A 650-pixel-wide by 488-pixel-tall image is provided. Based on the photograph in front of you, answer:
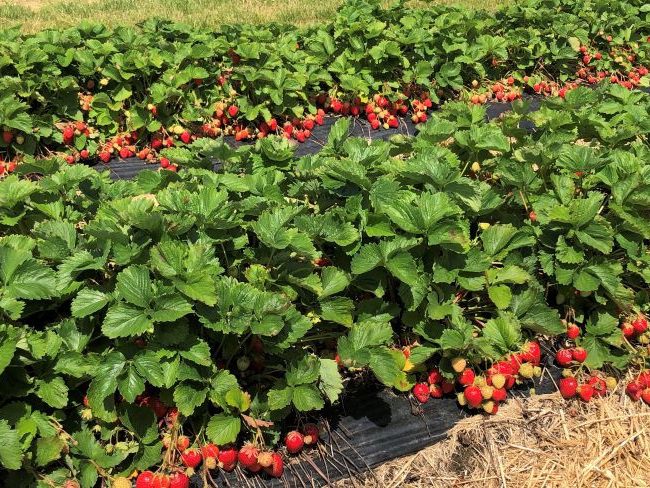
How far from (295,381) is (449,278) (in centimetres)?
89

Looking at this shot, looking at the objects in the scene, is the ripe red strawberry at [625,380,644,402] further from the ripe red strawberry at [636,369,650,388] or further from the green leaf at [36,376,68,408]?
the green leaf at [36,376,68,408]

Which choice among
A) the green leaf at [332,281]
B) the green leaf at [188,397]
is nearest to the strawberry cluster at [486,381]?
the green leaf at [332,281]

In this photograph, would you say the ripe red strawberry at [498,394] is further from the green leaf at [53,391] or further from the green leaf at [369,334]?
the green leaf at [53,391]

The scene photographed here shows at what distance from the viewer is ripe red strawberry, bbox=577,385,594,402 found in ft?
10.5

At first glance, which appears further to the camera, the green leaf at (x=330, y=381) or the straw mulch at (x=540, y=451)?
the straw mulch at (x=540, y=451)

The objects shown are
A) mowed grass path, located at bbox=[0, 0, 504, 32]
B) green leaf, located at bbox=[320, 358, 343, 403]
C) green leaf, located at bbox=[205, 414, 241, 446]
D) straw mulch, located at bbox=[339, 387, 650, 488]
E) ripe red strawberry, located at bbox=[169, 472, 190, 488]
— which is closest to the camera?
ripe red strawberry, located at bbox=[169, 472, 190, 488]

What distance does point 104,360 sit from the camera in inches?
97.7

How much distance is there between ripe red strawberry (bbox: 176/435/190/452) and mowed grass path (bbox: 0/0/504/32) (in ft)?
27.5

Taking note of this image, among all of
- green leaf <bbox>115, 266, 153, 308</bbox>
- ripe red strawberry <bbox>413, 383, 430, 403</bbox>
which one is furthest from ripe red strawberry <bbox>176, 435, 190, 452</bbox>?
ripe red strawberry <bbox>413, 383, 430, 403</bbox>

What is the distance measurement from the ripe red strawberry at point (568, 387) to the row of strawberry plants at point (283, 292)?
22mm

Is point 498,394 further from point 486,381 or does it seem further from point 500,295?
point 500,295

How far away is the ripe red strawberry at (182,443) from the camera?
262 cm

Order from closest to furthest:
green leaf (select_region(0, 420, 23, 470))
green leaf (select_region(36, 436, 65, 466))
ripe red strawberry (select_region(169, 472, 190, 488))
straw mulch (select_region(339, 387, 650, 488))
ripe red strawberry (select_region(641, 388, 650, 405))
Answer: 1. green leaf (select_region(0, 420, 23, 470))
2. green leaf (select_region(36, 436, 65, 466))
3. ripe red strawberry (select_region(169, 472, 190, 488))
4. straw mulch (select_region(339, 387, 650, 488))
5. ripe red strawberry (select_region(641, 388, 650, 405))

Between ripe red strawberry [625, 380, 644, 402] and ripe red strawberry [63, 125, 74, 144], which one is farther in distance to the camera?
ripe red strawberry [63, 125, 74, 144]
